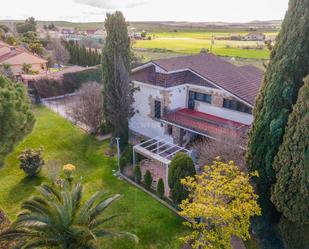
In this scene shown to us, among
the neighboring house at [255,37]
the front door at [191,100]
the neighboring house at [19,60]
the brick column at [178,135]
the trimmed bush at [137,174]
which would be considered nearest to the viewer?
the trimmed bush at [137,174]

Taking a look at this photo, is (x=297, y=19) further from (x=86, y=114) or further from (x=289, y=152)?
(x=86, y=114)

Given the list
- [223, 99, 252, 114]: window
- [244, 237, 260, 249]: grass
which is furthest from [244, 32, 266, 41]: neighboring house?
[244, 237, 260, 249]: grass

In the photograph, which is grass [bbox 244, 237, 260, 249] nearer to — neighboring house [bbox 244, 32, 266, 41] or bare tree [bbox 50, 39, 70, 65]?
neighboring house [bbox 244, 32, 266, 41]

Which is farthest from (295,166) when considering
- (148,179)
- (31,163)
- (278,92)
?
(31,163)

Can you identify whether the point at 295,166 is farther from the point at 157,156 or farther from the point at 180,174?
the point at 157,156

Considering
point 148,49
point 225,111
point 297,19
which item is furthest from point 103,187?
point 148,49

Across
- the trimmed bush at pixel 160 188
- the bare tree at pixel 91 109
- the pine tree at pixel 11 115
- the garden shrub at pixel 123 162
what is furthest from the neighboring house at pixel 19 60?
the trimmed bush at pixel 160 188

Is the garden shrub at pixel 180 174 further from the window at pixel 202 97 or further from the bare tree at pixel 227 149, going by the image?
the window at pixel 202 97
